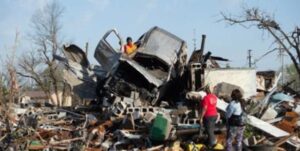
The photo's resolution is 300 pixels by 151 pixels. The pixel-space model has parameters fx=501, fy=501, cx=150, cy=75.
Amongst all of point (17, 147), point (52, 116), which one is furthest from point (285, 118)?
point (17, 147)

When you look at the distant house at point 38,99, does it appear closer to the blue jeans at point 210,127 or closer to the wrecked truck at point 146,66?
the wrecked truck at point 146,66

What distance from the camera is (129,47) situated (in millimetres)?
15914

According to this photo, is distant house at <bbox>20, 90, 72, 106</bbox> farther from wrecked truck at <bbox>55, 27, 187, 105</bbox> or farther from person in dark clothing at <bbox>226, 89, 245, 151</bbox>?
person in dark clothing at <bbox>226, 89, 245, 151</bbox>

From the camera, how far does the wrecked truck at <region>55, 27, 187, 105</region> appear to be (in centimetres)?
1538

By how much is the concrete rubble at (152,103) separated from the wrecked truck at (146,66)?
0.03 metres

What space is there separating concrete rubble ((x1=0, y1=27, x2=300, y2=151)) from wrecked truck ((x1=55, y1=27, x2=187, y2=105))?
0.09 feet

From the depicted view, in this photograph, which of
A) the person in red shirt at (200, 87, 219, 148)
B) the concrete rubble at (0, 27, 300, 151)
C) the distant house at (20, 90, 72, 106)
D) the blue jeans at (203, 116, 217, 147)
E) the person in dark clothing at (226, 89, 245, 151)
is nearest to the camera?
the person in dark clothing at (226, 89, 245, 151)

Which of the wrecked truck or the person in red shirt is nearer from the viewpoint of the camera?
the person in red shirt

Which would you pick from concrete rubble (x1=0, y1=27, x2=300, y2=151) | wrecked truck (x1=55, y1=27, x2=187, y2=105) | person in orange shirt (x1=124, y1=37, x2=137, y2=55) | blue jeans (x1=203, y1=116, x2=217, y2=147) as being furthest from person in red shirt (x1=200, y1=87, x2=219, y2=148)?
person in orange shirt (x1=124, y1=37, x2=137, y2=55)

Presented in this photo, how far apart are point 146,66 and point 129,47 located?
2.67 feet

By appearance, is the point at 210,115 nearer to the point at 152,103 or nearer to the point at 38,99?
the point at 152,103

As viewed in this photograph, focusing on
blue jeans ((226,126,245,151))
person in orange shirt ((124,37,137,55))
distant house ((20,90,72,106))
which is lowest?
blue jeans ((226,126,245,151))

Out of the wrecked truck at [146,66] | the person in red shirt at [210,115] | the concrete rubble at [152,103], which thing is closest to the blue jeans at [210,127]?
the person in red shirt at [210,115]

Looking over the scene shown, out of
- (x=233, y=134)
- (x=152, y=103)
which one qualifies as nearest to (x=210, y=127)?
(x=233, y=134)
